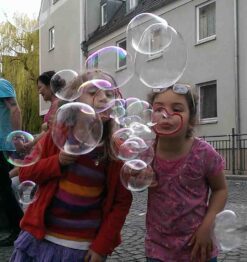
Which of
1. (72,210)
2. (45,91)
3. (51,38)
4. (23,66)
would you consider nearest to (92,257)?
(72,210)

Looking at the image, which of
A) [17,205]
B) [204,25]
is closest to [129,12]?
[204,25]

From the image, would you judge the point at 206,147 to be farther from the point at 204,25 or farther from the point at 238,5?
the point at 204,25

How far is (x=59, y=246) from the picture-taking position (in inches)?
97.0

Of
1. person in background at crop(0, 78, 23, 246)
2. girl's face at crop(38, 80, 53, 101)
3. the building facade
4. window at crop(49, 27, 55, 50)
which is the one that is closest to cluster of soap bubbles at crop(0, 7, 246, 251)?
person in background at crop(0, 78, 23, 246)

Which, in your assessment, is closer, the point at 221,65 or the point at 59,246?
the point at 59,246

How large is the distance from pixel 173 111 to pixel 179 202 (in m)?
0.43

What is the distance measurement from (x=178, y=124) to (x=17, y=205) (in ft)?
10.4

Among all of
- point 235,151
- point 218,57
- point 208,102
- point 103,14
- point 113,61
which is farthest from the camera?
point 103,14

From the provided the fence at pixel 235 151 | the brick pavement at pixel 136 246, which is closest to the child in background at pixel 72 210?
the brick pavement at pixel 136 246

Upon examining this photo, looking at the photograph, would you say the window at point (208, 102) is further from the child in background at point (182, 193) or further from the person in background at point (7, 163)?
the child in background at point (182, 193)

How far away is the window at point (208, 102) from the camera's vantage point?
55.9 feet

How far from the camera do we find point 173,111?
249cm

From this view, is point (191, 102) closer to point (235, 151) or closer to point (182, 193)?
point (182, 193)

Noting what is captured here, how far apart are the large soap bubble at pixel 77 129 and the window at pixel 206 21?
14.8m
